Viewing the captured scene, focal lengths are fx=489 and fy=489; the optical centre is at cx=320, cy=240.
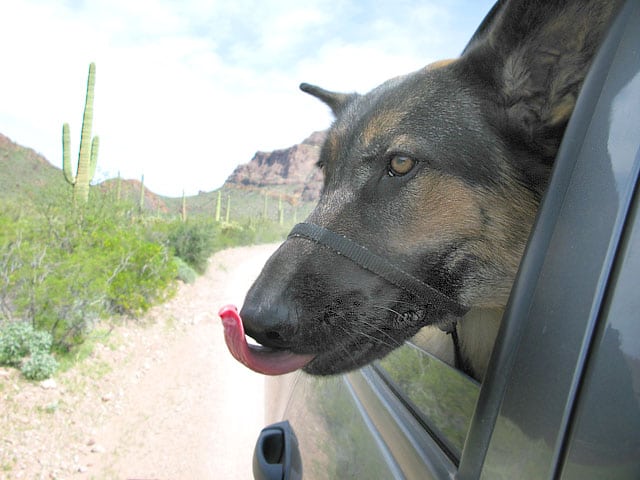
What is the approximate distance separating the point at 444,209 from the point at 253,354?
2.68 feet

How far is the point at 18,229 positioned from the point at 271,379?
6.12 m

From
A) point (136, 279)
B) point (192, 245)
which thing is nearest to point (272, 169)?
point (192, 245)

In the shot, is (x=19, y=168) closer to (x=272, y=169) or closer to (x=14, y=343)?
(x=14, y=343)

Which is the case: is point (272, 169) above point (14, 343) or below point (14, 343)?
above

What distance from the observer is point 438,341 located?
225 centimetres

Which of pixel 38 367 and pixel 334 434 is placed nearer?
pixel 334 434

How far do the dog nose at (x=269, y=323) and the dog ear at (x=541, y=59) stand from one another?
1.05 m

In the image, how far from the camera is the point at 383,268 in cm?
164

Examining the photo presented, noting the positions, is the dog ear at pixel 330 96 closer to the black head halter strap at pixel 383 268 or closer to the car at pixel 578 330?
the black head halter strap at pixel 383 268

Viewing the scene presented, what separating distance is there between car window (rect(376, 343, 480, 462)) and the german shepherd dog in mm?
162

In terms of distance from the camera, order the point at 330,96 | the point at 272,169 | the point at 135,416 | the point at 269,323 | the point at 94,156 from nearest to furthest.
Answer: the point at 269,323
the point at 330,96
the point at 135,416
the point at 94,156
the point at 272,169

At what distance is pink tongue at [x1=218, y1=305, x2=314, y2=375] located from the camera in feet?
5.11

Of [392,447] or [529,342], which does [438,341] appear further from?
[529,342]

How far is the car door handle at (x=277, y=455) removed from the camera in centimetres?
214
